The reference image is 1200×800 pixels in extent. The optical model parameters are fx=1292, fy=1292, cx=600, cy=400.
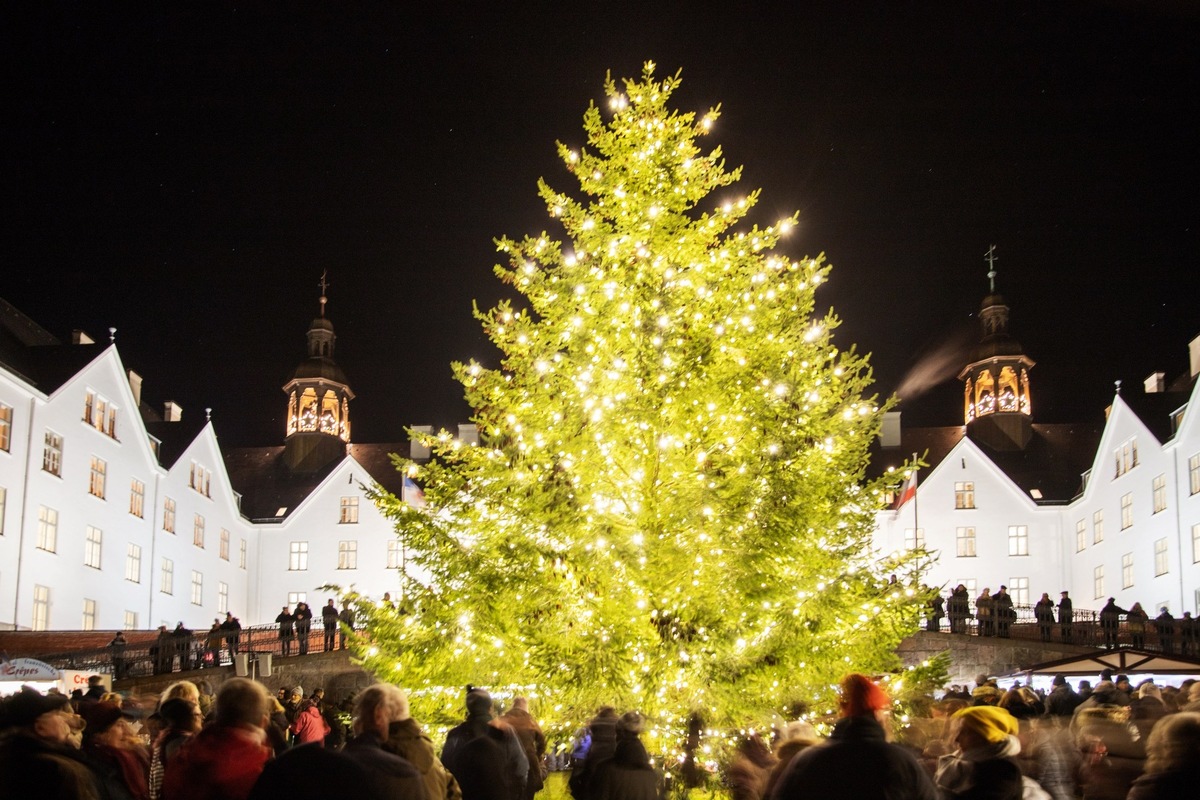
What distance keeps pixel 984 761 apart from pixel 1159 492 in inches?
1551

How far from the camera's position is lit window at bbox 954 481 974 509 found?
173ft

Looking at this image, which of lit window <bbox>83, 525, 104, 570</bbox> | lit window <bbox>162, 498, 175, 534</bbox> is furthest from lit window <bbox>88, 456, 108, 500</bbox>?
lit window <bbox>162, 498, 175, 534</bbox>

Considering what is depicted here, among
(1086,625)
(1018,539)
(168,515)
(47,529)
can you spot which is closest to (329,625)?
(47,529)

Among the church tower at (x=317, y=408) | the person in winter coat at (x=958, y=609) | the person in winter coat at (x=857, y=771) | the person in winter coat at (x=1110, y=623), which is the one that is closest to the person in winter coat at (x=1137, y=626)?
the person in winter coat at (x=1110, y=623)

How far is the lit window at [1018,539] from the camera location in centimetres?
5228

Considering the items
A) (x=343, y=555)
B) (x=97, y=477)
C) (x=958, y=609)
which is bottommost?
(x=958, y=609)

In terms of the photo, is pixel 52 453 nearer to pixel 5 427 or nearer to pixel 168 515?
pixel 5 427

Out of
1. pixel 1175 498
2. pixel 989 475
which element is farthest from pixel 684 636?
pixel 989 475

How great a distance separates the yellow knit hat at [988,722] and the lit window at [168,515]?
1707 inches

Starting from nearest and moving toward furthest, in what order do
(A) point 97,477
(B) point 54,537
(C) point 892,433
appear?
(B) point 54,537 → (A) point 97,477 → (C) point 892,433

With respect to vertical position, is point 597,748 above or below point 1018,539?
below

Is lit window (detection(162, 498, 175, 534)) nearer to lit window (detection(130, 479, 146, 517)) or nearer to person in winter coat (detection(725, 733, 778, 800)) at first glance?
lit window (detection(130, 479, 146, 517))

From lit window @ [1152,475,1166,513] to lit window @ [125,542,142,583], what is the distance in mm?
34042

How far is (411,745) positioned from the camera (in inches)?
285
